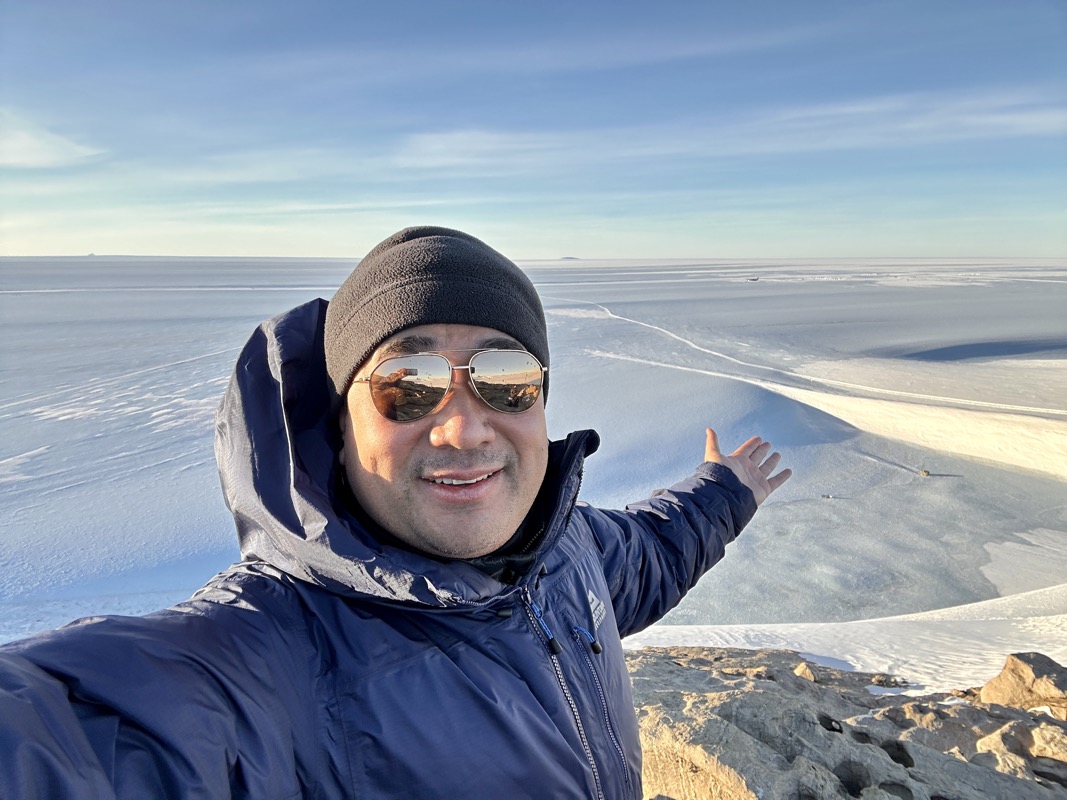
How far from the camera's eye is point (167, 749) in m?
0.90

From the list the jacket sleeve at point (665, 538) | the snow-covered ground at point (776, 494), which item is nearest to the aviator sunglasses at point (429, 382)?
the jacket sleeve at point (665, 538)

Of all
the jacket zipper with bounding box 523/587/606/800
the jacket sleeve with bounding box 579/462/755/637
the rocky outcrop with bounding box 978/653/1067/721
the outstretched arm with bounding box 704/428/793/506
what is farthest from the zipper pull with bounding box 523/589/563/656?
the rocky outcrop with bounding box 978/653/1067/721

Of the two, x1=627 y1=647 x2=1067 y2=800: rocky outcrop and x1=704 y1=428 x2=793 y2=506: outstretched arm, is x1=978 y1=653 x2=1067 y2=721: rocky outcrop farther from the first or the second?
x1=704 y1=428 x2=793 y2=506: outstretched arm

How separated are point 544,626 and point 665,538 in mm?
916

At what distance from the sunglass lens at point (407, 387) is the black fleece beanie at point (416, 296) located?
0.06 m

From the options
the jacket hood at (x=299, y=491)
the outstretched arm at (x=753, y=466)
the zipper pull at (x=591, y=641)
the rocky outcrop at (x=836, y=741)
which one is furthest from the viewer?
the outstretched arm at (x=753, y=466)

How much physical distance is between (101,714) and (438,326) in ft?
2.76

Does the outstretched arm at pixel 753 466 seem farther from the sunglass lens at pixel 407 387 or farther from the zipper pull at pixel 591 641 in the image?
the sunglass lens at pixel 407 387

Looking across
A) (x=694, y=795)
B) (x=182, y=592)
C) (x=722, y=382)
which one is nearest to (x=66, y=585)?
(x=182, y=592)

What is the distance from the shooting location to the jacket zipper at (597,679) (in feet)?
4.71

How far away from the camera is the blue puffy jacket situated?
87 cm

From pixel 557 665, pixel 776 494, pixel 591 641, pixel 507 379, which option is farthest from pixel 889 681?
pixel 507 379

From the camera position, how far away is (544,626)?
1403 mm

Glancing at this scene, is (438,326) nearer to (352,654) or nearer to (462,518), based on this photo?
(462,518)
